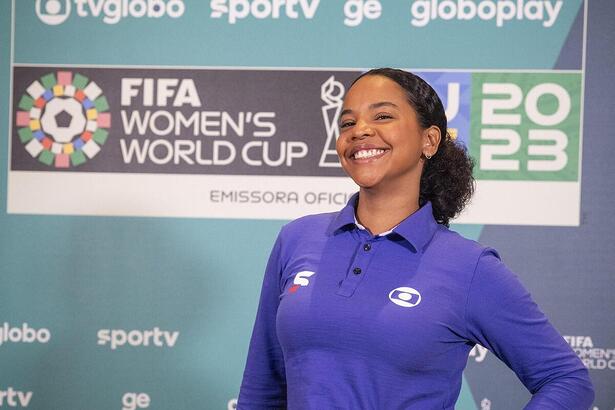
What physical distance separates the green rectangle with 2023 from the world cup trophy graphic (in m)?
0.45

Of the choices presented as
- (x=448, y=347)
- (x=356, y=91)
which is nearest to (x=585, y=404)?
(x=448, y=347)

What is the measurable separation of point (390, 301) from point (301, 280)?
0.54 ft

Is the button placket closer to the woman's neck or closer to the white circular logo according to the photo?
the woman's neck

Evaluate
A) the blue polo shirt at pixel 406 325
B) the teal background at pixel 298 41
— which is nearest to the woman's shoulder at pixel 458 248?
the blue polo shirt at pixel 406 325

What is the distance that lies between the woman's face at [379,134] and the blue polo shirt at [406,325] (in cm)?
8

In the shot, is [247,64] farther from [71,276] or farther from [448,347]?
[448,347]

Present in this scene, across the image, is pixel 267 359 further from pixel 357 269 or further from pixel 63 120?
pixel 63 120

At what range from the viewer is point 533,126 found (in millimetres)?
2379

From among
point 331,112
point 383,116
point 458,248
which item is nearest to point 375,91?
point 383,116

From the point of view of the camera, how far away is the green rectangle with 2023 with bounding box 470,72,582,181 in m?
2.38

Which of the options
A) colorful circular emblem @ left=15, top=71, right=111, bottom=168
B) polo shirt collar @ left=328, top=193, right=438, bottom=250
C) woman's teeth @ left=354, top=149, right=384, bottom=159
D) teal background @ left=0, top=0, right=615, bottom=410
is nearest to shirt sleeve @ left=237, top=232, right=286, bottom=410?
polo shirt collar @ left=328, top=193, right=438, bottom=250

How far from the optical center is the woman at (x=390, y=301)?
119 centimetres

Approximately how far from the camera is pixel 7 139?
2537 millimetres

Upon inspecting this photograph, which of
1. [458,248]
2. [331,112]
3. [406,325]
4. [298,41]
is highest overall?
[298,41]
